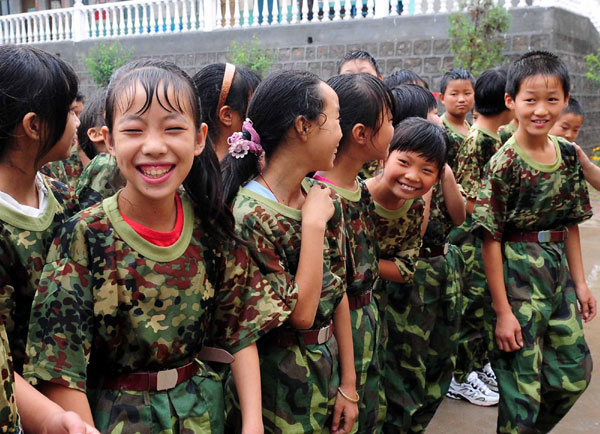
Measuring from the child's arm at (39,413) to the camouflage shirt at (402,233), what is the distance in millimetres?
1603

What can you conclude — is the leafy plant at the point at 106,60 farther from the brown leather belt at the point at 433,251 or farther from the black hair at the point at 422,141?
the black hair at the point at 422,141

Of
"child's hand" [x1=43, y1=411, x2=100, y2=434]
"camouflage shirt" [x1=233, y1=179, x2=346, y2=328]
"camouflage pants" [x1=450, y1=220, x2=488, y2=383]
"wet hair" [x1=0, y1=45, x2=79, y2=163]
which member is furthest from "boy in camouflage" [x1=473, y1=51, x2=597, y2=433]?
"child's hand" [x1=43, y1=411, x2=100, y2=434]

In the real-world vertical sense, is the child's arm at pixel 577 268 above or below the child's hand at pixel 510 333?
above

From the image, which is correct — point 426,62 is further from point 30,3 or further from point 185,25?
point 30,3

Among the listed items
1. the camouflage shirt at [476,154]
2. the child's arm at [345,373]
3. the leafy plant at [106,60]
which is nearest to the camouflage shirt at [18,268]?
the child's arm at [345,373]

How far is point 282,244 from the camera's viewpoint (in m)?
1.94

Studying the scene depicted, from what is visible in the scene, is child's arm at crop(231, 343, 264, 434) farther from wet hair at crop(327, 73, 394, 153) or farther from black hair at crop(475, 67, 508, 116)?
black hair at crop(475, 67, 508, 116)

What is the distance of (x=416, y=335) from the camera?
2.97 meters

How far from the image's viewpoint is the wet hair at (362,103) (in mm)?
2393

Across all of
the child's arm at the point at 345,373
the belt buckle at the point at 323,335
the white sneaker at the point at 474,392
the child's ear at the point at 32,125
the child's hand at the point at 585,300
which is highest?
the child's ear at the point at 32,125

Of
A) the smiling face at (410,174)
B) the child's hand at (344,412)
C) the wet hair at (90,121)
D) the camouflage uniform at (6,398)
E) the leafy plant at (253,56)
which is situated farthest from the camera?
the leafy plant at (253,56)

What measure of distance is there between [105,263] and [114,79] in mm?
458

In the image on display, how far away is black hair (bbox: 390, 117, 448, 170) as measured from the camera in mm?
2561

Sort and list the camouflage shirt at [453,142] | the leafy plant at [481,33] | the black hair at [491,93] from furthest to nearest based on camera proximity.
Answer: the leafy plant at [481,33], the camouflage shirt at [453,142], the black hair at [491,93]
